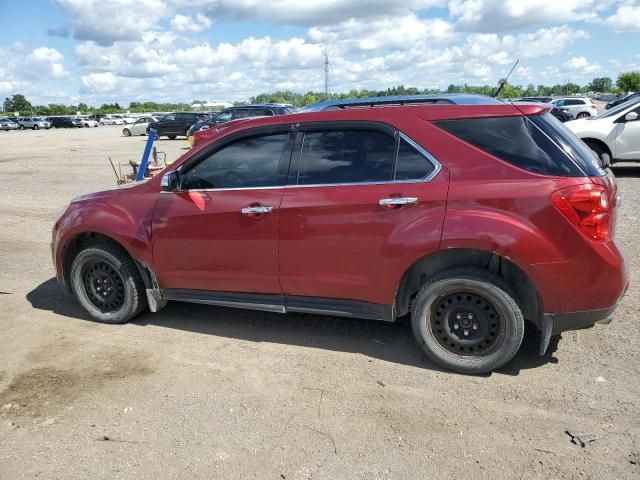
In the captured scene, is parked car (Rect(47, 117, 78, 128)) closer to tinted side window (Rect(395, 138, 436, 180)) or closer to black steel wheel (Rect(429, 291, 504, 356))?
tinted side window (Rect(395, 138, 436, 180))

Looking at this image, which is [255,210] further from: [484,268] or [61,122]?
[61,122]

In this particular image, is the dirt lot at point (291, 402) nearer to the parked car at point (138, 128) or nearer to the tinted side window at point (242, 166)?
the tinted side window at point (242, 166)

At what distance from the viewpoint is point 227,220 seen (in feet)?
13.3

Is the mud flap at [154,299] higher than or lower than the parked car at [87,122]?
higher

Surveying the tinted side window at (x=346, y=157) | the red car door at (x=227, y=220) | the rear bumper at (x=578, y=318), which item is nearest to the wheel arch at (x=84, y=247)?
the red car door at (x=227, y=220)

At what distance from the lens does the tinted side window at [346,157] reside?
3676 mm

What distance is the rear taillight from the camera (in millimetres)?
3223

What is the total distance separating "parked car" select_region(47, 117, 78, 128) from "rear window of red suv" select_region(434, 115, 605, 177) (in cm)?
6633

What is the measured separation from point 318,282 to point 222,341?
1023 mm

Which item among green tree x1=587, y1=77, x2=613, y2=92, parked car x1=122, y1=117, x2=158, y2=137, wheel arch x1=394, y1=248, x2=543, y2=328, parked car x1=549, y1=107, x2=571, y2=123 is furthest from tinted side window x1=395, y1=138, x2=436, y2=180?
green tree x1=587, y1=77, x2=613, y2=92

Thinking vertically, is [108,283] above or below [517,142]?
below

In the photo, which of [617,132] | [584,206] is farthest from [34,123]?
[584,206]

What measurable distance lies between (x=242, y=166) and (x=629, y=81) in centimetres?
10763

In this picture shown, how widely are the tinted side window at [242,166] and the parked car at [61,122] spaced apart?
6488 cm
